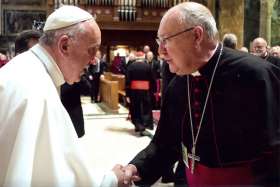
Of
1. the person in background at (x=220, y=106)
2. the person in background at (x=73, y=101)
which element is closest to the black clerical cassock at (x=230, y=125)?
the person in background at (x=220, y=106)

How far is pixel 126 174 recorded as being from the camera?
281 cm

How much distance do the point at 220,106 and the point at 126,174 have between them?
0.65 m

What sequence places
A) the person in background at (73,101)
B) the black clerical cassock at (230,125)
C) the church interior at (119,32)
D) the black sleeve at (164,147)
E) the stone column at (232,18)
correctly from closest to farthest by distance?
the black clerical cassock at (230,125) < the black sleeve at (164,147) < the person in background at (73,101) < the church interior at (119,32) < the stone column at (232,18)

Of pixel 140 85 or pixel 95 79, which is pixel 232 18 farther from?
pixel 95 79

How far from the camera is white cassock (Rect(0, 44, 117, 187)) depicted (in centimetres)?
214

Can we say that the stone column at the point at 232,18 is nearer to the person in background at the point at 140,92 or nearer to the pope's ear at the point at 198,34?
the person in background at the point at 140,92

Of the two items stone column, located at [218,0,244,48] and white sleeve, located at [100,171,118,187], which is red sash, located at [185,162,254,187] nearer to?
white sleeve, located at [100,171,118,187]

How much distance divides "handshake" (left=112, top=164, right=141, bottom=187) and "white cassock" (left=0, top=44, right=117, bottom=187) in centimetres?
41

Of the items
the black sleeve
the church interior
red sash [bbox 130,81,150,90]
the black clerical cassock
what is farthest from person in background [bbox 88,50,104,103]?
the black clerical cassock

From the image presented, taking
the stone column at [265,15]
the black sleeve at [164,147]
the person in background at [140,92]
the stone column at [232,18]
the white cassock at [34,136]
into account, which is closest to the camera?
the white cassock at [34,136]

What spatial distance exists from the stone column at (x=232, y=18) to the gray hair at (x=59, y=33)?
10.8 meters

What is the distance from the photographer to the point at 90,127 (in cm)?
1186

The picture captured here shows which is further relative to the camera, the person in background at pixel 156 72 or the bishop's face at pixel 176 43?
the person in background at pixel 156 72

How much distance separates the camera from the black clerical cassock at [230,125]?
102 inches
